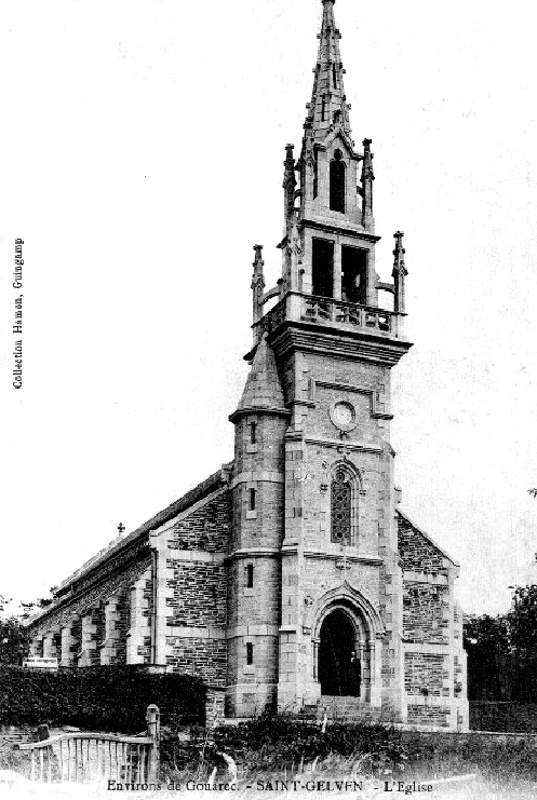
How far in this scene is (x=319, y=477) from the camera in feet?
114

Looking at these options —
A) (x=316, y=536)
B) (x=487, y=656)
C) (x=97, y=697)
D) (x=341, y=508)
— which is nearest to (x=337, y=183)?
(x=341, y=508)

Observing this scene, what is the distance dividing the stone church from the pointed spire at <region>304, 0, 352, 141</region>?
82mm

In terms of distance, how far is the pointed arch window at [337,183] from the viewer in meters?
38.8

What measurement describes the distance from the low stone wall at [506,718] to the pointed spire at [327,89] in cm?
2705

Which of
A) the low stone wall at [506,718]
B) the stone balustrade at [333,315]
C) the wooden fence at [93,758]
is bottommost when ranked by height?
the low stone wall at [506,718]

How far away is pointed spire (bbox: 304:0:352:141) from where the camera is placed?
3891 cm

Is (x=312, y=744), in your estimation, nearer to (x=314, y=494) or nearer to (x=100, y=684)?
(x=100, y=684)

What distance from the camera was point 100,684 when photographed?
30484 mm

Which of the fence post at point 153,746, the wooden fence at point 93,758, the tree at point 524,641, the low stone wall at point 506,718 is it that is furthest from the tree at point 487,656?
the wooden fence at point 93,758

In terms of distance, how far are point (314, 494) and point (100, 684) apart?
907 centimetres

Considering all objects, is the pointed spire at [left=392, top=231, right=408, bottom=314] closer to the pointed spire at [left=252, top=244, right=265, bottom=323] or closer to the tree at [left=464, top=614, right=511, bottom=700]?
the pointed spire at [left=252, top=244, right=265, bottom=323]

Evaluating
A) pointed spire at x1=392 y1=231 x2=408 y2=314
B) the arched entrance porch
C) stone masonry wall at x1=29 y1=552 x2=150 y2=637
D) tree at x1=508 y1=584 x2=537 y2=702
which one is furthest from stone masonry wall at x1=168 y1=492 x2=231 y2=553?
tree at x1=508 y1=584 x2=537 y2=702

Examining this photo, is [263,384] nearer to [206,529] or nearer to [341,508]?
[341,508]

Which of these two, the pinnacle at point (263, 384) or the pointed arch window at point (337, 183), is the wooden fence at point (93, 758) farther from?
the pointed arch window at point (337, 183)
